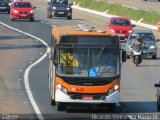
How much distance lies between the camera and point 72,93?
20.5 metres

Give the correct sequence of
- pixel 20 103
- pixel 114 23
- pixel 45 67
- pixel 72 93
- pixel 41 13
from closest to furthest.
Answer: pixel 72 93 → pixel 20 103 → pixel 45 67 → pixel 114 23 → pixel 41 13

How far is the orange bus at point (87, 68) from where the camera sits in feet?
67.1

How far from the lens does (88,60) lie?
67.8 feet

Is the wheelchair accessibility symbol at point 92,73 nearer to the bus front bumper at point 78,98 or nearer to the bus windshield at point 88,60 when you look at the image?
the bus windshield at point 88,60

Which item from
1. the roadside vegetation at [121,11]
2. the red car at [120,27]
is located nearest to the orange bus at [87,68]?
the red car at [120,27]

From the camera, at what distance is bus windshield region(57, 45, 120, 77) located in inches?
811

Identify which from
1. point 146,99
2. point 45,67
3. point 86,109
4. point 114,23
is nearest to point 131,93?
point 146,99

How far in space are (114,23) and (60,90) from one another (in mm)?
32702

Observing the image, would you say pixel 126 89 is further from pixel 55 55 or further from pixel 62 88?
pixel 55 55

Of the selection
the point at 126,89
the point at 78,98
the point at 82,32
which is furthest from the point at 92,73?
the point at 126,89

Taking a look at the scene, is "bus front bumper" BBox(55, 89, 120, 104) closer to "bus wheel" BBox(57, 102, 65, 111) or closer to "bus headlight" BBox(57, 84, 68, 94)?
"bus headlight" BBox(57, 84, 68, 94)

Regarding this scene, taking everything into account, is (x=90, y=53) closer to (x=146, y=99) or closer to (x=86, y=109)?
(x=86, y=109)

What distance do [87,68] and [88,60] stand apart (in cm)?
24

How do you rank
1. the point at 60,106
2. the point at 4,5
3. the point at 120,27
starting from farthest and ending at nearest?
the point at 4,5
the point at 120,27
the point at 60,106
